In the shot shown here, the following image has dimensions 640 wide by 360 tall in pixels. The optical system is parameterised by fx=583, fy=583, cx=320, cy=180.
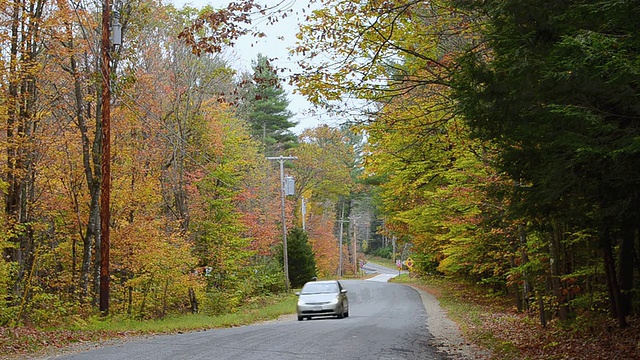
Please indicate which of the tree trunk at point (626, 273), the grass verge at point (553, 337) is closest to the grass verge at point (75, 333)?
the grass verge at point (553, 337)

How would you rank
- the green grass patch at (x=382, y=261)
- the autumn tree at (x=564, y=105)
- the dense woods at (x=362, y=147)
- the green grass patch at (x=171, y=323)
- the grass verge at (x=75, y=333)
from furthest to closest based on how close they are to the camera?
the green grass patch at (x=382, y=261) → the green grass patch at (x=171, y=323) → the grass verge at (x=75, y=333) → the dense woods at (x=362, y=147) → the autumn tree at (x=564, y=105)

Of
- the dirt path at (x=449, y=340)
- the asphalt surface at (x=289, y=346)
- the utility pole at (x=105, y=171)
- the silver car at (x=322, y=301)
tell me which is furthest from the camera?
the silver car at (x=322, y=301)

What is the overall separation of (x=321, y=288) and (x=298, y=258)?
77.9ft

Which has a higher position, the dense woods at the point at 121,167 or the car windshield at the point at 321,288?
the dense woods at the point at 121,167

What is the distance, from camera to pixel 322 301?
846 inches

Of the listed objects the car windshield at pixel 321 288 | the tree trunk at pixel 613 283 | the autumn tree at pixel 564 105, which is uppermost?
the autumn tree at pixel 564 105

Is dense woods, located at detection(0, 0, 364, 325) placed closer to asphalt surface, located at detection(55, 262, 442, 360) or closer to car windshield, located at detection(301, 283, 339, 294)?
asphalt surface, located at detection(55, 262, 442, 360)

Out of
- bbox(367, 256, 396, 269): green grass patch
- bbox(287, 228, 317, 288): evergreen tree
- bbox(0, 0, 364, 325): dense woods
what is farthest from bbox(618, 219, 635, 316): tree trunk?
bbox(367, 256, 396, 269): green grass patch

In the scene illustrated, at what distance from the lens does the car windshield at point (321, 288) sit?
72.7 ft

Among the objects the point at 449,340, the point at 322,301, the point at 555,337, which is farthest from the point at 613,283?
the point at 322,301

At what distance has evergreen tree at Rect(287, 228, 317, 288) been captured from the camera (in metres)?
45.5

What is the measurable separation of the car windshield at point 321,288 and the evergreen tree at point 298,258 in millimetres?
22931

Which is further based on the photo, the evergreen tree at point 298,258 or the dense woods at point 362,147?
the evergreen tree at point 298,258

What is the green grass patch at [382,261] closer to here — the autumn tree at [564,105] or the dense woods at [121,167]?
the dense woods at [121,167]
